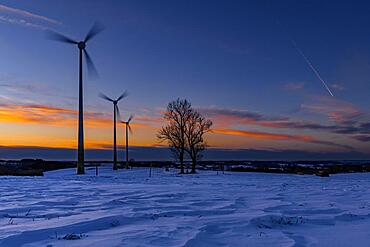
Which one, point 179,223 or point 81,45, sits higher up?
point 81,45

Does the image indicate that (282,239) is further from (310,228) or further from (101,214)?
(101,214)

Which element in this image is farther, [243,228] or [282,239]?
[243,228]

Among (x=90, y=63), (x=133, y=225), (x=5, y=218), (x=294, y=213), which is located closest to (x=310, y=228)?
(x=294, y=213)

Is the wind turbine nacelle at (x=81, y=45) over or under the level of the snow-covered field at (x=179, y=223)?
over

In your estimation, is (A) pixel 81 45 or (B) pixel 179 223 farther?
(A) pixel 81 45

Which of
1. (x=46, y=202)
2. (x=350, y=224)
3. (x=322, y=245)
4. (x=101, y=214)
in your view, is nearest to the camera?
(x=322, y=245)

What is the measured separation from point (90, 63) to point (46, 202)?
3131 cm

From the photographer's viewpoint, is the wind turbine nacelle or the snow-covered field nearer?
the snow-covered field

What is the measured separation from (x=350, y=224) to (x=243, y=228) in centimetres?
220

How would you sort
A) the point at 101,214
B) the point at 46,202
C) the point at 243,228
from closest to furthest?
the point at 243,228, the point at 101,214, the point at 46,202

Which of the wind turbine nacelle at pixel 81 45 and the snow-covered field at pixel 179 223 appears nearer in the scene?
the snow-covered field at pixel 179 223

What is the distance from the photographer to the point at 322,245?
17.8 ft

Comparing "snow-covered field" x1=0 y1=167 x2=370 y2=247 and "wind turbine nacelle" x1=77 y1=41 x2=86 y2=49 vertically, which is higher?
"wind turbine nacelle" x1=77 y1=41 x2=86 y2=49

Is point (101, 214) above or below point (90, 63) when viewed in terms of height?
below
